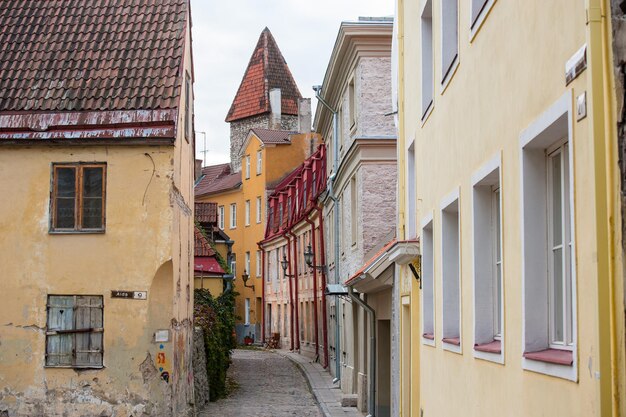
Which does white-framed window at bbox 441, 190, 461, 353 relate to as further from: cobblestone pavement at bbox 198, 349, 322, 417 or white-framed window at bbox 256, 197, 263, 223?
white-framed window at bbox 256, 197, 263, 223

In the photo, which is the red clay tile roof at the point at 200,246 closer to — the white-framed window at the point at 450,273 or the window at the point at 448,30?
the white-framed window at the point at 450,273

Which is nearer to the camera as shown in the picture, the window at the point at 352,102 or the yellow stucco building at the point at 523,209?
the yellow stucco building at the point at 523,209

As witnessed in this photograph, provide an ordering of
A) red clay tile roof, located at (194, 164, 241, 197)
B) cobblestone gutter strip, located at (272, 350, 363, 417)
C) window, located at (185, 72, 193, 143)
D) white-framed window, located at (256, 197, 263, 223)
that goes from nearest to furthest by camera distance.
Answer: window, located at (185, 72, 193, 143) → cobblestone gutter strip, located at (272, 350, 363, 417) → white-framed window, located at (256, 197, 263, 223) → red clay tile roof, located at (194, 164, 241, 197)

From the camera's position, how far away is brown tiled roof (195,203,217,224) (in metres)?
46.4

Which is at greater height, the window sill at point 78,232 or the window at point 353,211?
the window at point 353,211

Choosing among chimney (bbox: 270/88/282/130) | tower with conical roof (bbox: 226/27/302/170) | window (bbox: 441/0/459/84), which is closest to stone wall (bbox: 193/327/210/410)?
window (bbox: 441/0/459/84)

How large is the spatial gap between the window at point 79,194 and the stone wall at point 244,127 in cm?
4786

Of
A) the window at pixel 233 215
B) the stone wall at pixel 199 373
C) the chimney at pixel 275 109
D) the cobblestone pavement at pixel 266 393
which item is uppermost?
the chimney at pixel 275 109

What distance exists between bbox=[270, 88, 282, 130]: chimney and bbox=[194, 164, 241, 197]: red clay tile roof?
3869 mm

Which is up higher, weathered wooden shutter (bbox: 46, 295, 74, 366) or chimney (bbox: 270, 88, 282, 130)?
chimney (bbox: 270, 88, 282, 130)

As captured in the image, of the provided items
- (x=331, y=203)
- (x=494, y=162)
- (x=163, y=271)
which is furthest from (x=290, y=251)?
(x=494, y=162)

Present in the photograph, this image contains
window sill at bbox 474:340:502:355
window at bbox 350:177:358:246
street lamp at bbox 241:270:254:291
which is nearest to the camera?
window sill at bbox 474:340:502:355

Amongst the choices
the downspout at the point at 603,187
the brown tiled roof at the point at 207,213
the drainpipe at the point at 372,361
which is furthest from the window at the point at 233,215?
the downspout at the point at 603,187

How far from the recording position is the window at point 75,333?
19.2m
